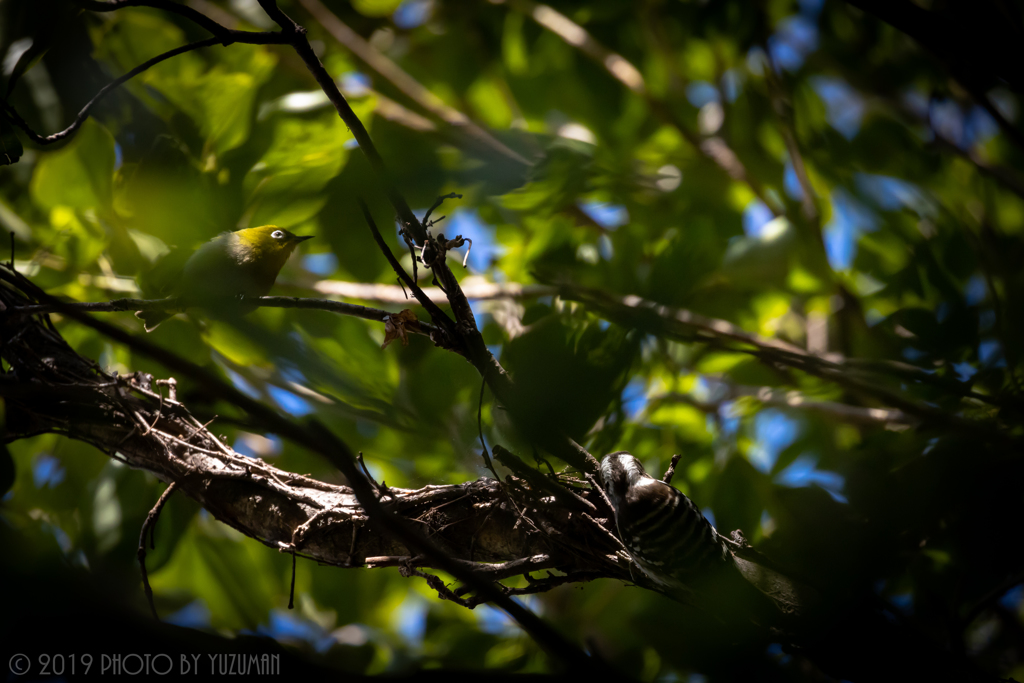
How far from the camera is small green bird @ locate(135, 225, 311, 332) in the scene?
951mm

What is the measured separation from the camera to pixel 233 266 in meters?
1.00

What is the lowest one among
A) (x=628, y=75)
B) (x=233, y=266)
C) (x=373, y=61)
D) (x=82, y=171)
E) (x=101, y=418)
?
(x=101, y=418)

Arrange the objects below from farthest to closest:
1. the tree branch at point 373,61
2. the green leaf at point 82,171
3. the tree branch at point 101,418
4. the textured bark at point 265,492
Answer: the tree branch at point 373,61
the green leaf at point 82,171
the tree branch at point 101,418
the textured bark at point 265,492

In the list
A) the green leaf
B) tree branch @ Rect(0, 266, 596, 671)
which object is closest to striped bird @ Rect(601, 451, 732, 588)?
tree branch @ Rect(0, 266, 596, 671)

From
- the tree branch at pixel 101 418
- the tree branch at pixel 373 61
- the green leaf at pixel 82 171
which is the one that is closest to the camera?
the tree branch at pixel 101 418

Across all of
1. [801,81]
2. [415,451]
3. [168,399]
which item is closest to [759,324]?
[801,81]

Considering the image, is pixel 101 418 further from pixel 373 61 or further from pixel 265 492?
pixel 373 61

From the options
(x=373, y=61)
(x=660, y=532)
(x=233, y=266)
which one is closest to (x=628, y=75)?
(x=373, y=61)

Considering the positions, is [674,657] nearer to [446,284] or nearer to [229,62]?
[446,284]

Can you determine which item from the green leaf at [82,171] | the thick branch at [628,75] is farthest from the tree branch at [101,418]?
the thick branch at [628,75]

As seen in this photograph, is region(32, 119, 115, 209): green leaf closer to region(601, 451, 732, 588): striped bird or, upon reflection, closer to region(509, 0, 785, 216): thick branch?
region(601, 451, 732, 588): striped bird

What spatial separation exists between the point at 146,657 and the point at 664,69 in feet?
6.94

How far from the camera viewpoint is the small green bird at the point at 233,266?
37.4 inches

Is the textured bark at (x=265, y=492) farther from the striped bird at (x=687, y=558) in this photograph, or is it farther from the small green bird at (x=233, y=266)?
the small green bird at (x=233, y=266)
